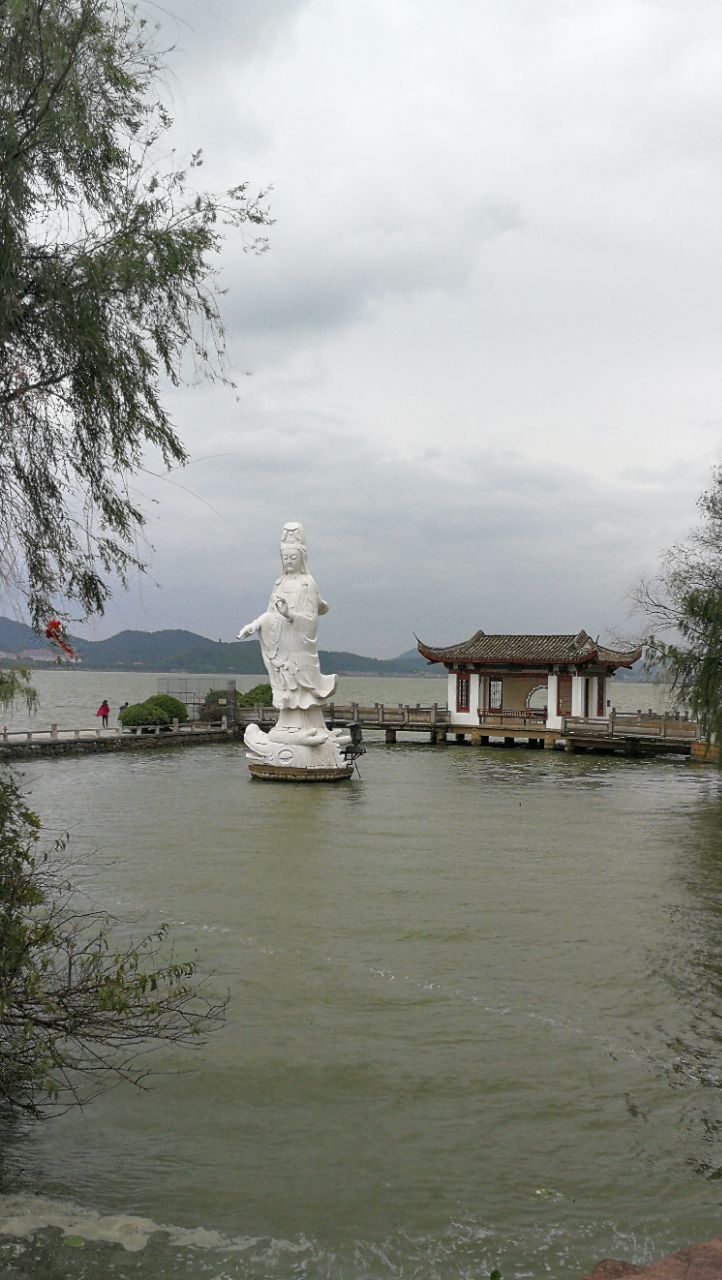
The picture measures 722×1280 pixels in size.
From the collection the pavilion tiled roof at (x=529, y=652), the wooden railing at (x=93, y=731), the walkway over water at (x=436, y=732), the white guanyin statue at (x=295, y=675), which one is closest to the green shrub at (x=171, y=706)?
the wooden railing at (x=93, y=731)

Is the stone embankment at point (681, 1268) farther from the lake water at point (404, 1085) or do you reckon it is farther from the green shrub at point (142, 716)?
the green shrub at point (142, 716)

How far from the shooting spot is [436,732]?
3672cm

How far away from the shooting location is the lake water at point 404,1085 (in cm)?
464

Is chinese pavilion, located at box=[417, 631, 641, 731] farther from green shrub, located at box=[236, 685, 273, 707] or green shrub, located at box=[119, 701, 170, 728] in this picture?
green shrub, located at box=[119, 701, 170, 728]

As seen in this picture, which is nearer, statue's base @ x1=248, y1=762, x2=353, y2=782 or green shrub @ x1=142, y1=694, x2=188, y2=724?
statue's base @ x1=248, y1=762, x2=353, y2=782

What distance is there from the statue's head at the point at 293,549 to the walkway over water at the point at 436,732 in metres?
9.50

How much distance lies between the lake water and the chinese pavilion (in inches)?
804

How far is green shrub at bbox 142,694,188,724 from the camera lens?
3475 centimetres

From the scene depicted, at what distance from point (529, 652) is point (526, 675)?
106 centimetres

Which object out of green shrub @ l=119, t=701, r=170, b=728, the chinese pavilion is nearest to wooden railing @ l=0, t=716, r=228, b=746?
green shrub @ l=119, t=701, r=170, b=728

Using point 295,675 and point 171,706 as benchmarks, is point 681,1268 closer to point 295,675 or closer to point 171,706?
point 295,675

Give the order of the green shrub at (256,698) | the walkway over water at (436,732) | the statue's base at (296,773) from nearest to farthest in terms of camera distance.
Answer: the statue's base at (296,773) < the walkway over water at (436,732) < the green shrub at (256,698)

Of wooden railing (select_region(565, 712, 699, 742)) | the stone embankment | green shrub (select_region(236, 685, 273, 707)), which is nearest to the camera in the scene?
the stone embankment

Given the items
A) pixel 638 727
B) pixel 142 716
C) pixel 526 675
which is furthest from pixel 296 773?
pixel 526 675
